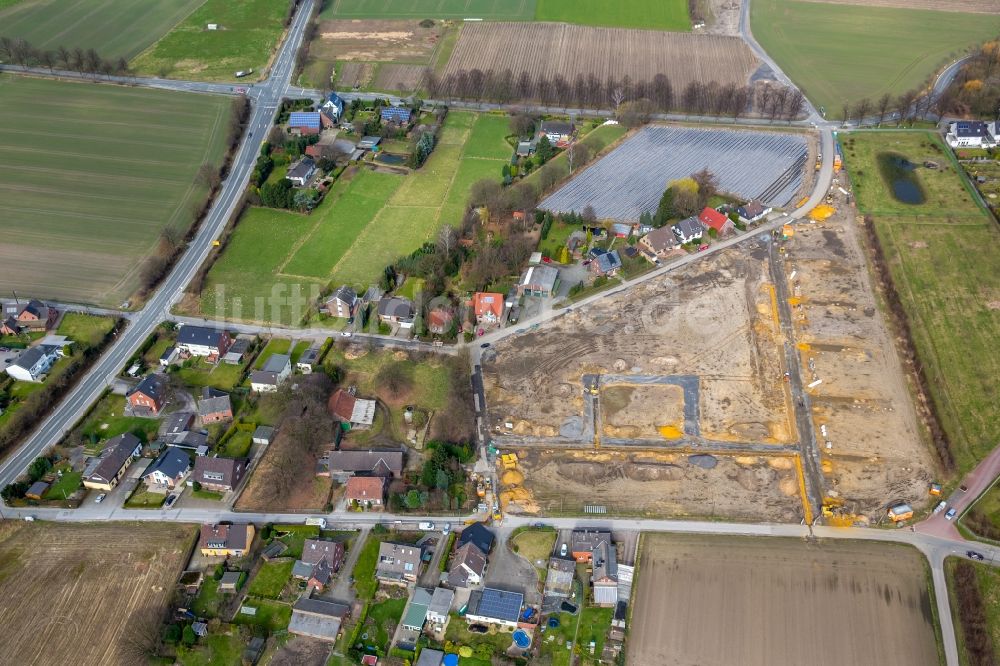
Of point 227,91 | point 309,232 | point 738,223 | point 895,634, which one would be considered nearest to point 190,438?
point 309,232

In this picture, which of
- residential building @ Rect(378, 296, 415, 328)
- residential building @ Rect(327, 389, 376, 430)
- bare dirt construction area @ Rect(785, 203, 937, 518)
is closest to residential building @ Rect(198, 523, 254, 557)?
residential building @ Rect(327, 389, 376, 430)

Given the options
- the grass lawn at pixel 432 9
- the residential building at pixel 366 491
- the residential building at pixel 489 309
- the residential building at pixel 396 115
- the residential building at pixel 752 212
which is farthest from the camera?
the grass lawn at pixel 432 9

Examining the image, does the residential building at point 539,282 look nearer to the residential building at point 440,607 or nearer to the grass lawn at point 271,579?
the residential building at point 440,607

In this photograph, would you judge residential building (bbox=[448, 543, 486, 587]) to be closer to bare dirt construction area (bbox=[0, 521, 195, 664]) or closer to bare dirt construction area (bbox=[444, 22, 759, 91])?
bare dirt construction area (bbox=[0, 521, 195, 664])

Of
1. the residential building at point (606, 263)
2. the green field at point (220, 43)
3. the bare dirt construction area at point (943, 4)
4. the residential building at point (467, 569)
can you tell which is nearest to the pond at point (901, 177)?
the residential building at point (606, 263)

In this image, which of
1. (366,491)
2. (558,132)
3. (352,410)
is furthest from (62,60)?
(366,491)

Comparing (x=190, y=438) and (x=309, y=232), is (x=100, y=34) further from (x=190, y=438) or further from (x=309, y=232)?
(x=190, y=438)
